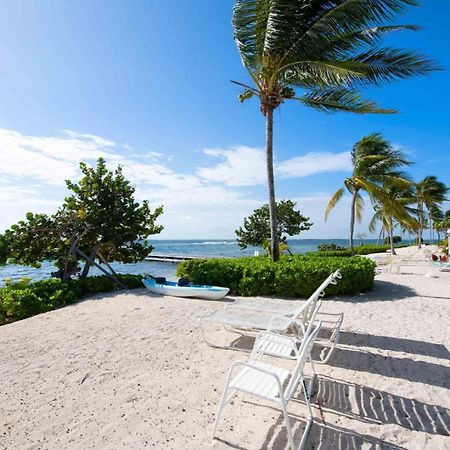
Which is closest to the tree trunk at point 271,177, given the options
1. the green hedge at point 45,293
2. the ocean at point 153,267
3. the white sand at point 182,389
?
the white sand at point 182,389

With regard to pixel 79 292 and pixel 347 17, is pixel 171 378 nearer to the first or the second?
pixel 79 292

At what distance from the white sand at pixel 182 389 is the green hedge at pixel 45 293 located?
1032 mm

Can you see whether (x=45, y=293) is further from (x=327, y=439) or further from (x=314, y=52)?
(x=314, y=52)

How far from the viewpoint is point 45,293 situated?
8562 mm

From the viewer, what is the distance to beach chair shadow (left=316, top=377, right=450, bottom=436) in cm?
299

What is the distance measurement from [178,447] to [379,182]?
2256 centimetres

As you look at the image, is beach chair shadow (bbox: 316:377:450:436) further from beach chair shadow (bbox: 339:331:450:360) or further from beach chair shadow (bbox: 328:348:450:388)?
beach chair shadow (bbox: 339:331:450:360)

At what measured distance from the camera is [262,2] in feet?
29.3

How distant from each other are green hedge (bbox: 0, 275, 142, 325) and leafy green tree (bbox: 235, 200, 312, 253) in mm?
13273

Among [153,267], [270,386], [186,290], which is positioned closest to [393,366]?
[270,386]

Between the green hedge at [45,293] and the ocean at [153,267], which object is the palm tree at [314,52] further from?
the ocean at [153,267]

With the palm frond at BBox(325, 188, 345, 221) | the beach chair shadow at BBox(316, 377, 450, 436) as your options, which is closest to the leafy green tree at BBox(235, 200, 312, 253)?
the palm frond at BBox(325, 188, 345, 221)

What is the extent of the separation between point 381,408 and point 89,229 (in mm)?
10035

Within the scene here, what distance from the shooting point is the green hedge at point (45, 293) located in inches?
293
